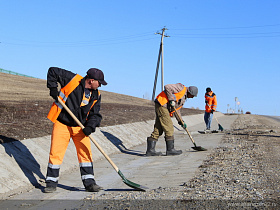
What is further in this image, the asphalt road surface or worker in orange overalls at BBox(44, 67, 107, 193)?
worker in orange overalls at BBox(44, 67, 107, 193)

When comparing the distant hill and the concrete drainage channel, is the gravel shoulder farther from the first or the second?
the distant hill

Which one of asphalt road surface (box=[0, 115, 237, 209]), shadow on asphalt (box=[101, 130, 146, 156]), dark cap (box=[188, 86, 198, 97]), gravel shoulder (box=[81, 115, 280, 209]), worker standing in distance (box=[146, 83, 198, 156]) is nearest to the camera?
gravel shoulder (box=[81, 115, 280, 209])

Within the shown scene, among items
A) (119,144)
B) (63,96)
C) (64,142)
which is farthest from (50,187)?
(119,144)

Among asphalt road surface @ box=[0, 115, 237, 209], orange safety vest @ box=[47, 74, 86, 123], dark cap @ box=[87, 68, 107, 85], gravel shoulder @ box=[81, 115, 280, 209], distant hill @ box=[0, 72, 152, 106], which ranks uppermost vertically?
distant hill @ box=[0, 72, 152, 106]

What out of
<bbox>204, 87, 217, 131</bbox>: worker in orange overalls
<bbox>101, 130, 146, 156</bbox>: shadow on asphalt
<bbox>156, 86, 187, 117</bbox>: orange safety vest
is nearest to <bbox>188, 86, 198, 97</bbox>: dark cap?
<bbox>156, 86, 187, 117</bbox>: orange safety vest

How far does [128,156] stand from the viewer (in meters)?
10.0

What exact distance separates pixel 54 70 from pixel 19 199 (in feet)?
6.33

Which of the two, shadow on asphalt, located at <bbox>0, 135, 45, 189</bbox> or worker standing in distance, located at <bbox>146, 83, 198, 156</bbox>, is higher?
worker standing in distance, located at <bbox>146, 83, 198, 156</bbox>

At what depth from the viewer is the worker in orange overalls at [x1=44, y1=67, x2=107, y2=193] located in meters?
5.87

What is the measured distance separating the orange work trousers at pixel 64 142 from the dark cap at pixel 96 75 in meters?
0.82

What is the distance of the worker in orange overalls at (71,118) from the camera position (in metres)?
5.87

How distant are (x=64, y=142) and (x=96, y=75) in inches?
44.6

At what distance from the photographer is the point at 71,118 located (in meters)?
5.95

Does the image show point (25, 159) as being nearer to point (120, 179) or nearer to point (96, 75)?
point (120, 179)
